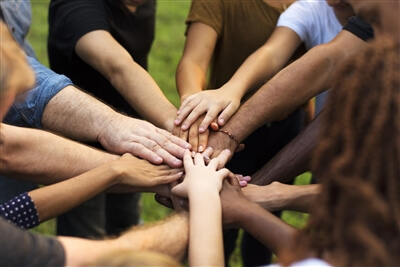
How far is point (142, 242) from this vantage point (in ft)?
5.44

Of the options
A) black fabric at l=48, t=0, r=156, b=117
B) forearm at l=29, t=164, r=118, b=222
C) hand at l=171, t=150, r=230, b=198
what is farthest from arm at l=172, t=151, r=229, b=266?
black fabric at l=48, t=0, r=156, b=117

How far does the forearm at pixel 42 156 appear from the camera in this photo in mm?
1997

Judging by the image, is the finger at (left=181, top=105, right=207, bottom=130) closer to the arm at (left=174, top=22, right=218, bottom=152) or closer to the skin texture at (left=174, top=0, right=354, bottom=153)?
the skin texture at (left=174, top=0, right=354, bottom=153)

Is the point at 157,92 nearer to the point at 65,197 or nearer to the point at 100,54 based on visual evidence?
the point at 100,54

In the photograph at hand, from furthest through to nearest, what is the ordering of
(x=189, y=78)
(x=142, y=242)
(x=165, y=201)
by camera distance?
1. (x=189, y=78)
2. (x=165, y=201)
3. (x=142, y=242)

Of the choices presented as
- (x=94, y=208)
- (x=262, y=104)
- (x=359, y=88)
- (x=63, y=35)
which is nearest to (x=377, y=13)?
(x=262, y=104)

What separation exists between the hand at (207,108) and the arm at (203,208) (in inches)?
8.1

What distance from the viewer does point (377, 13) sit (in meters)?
2.11

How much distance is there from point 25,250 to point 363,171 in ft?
2.47

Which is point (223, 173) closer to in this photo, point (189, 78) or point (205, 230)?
point (205, 230)

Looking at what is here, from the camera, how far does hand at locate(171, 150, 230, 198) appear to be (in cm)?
189

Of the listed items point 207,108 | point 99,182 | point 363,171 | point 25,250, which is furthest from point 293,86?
point 25,250

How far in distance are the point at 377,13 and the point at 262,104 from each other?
1.70 feet

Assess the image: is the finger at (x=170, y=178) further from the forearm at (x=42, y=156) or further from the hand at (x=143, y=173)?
the forearm at (x=42, y=156)
